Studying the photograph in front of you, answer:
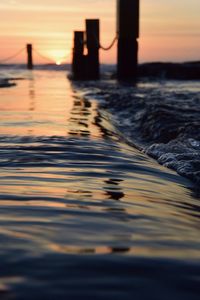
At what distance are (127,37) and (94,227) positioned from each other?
1340 cm

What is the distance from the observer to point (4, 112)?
626 cm

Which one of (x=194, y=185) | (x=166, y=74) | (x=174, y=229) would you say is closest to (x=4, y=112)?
(x=194, y=185)

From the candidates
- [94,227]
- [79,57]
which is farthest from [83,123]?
[79,57]

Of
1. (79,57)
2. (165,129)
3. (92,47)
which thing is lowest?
(165,129)

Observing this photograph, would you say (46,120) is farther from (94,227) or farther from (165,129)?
(94,227)

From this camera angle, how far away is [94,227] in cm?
181

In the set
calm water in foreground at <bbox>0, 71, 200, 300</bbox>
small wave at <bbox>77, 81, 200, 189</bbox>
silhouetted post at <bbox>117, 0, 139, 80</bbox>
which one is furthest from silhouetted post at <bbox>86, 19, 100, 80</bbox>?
calm water in foreground at <bbox>0, 71, 200, 300</bbox>

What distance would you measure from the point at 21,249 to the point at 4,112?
4.89 meters

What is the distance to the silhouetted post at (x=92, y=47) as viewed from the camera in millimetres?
17234

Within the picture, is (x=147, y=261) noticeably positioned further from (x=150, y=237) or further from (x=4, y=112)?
(x=4, y=112)

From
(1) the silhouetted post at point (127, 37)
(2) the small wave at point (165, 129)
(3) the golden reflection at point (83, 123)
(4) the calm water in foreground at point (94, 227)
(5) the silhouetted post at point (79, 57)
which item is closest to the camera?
(4) the calm water in foreground at point (94, 227)

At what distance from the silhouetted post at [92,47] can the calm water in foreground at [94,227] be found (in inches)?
551

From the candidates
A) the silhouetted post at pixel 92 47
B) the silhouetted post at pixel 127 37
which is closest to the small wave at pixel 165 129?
the silhouetted post at pixel 127 37

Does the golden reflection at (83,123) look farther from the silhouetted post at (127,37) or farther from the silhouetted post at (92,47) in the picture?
the silhouetted post at (92,47)
